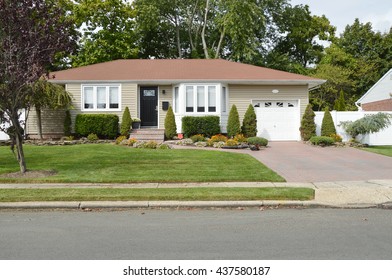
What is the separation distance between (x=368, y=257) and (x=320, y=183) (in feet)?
20.2

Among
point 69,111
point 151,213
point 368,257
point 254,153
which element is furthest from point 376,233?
point 69,111

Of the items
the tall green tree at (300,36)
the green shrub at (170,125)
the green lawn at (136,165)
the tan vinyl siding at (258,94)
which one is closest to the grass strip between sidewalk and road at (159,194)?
the green lawn at (136,165)

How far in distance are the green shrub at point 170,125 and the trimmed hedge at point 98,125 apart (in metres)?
2.81

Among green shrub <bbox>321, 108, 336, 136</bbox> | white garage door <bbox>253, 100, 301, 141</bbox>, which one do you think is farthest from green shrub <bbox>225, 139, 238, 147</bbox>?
Result: green shrub <bbox>321, 108, 336, 136</bbox>

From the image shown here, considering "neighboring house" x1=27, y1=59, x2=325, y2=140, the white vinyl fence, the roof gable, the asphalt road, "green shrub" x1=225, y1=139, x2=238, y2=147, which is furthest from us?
the roof gable

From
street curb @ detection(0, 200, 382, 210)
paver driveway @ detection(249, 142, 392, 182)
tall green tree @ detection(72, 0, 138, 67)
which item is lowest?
street curb @ detection(0, 200, 382, 210)

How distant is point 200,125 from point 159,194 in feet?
43.3

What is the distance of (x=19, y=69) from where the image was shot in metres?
10.8

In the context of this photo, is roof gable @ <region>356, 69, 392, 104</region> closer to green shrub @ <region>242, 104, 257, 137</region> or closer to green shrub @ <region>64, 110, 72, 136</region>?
green shrub @ <region>242, 104, 257, 137</region>

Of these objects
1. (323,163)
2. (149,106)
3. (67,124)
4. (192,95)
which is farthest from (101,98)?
(323,163)

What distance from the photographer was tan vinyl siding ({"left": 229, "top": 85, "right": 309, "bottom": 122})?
24203 millimetres

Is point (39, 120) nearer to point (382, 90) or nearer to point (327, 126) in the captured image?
point (327, 126)

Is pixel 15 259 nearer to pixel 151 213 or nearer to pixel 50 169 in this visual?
pixel 151 213

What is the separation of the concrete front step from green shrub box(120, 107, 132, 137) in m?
0.35
